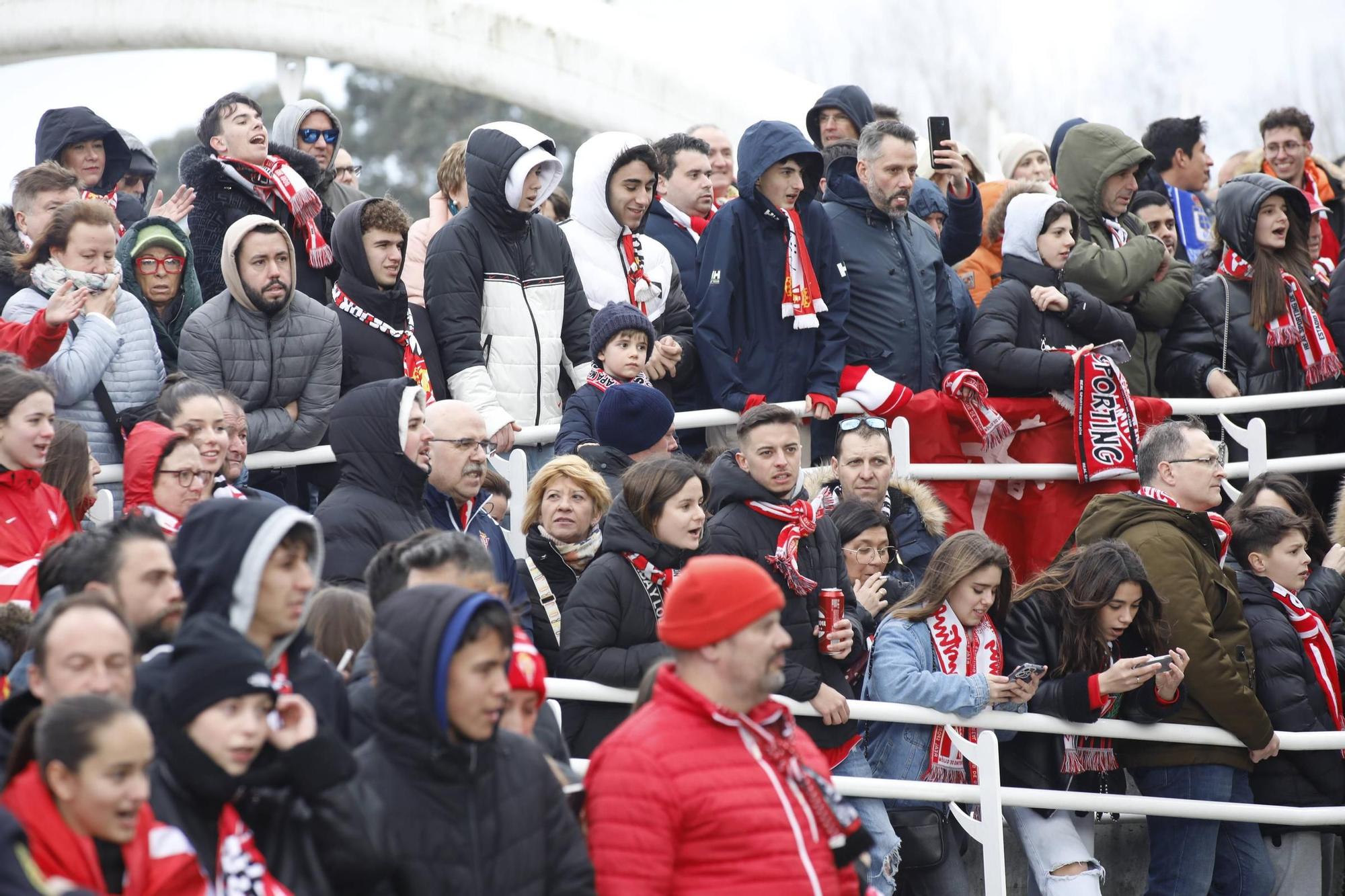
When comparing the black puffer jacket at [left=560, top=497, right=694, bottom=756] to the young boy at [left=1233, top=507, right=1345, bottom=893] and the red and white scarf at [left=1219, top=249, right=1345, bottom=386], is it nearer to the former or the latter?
the young boy at [left=1233, top=507, right=1345, bottom=893]

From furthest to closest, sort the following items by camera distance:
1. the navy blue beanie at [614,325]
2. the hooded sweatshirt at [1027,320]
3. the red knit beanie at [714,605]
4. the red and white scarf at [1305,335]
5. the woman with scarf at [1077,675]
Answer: the red and white scarf at [1305,335], the hooded sweatshirt at [1027,320], the navy blue beanie at [614,325], the woman with scarf at [1077,675], the red knit beanie at [714,605]

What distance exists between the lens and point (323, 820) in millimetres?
3764

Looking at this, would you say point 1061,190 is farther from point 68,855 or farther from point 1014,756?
point 68,855

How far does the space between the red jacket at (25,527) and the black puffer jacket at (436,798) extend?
240 centimetres

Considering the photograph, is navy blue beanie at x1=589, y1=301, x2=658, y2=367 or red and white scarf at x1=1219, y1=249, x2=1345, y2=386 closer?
navy blue beanie at x1=589, y1=301, x2=658, y2=367

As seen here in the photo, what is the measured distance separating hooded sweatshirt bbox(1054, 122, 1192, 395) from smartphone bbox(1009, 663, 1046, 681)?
3202 millimetres

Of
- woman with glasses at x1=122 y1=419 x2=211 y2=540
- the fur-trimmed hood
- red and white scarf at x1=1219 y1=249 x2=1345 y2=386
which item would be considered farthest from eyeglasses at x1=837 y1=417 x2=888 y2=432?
woman with glasses at x1=122 y1=419 x2=211 y2=540

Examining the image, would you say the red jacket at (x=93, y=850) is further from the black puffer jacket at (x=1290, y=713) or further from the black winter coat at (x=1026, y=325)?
the black winter coat at (x=1026, y=325)

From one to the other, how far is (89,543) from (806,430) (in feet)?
15.3

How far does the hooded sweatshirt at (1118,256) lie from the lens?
9.23m

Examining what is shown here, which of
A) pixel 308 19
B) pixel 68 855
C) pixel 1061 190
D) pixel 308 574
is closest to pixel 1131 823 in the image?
pixel 1061 190

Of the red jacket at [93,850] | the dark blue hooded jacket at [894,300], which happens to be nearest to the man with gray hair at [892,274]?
the dark blue hooded jacket at [894,300]

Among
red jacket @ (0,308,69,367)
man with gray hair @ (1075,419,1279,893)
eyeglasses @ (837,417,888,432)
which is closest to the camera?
man with gray hair @ (1075,419,1279,893)

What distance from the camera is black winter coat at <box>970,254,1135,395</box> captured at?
8.88 m
